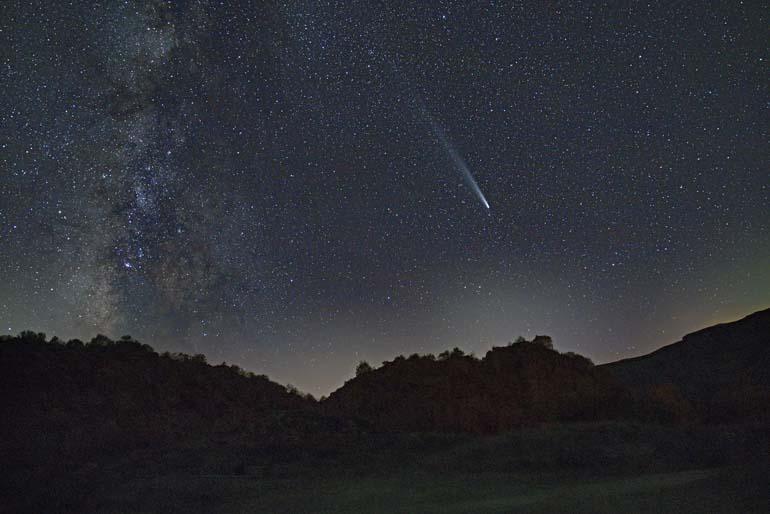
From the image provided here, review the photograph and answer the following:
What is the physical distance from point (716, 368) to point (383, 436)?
118ft

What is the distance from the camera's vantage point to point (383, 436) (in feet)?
86.8

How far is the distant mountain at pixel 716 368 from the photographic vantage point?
107ft

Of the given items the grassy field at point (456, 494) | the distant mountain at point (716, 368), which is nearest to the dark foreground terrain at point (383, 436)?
the grassy field at point (456, 494)

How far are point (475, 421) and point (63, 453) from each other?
1774 centimetres

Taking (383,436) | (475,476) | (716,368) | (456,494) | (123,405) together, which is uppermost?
(716,368)

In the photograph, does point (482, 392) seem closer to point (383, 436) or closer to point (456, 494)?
point (383, 436)

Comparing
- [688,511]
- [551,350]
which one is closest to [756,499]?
[688,511]

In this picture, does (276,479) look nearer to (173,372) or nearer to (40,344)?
(173,372)

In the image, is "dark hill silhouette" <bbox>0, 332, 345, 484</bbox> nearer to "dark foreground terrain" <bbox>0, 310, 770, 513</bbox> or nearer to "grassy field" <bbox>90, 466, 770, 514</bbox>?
"dark foreground terrain" <bbox>0, 310, 770, 513</bbox>

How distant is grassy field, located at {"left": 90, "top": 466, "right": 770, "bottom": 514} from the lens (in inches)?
488

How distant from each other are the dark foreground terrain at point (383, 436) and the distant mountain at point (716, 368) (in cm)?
32

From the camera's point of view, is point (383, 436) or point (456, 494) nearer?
point (456, 494)

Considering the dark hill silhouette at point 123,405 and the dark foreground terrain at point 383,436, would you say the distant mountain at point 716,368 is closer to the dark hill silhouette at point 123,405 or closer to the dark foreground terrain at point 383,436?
the dark foreground terrain at point 383,436

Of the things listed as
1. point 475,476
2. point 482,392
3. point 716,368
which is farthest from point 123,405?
point 716,368
